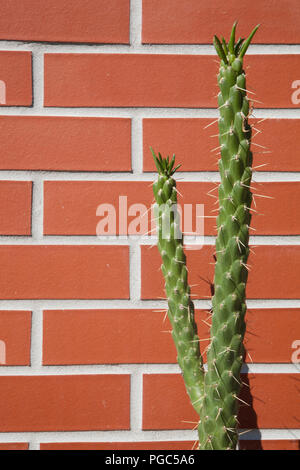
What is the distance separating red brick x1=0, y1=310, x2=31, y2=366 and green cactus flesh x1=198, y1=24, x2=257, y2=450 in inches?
16.8

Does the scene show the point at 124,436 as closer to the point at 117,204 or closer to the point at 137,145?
the point at 117,204

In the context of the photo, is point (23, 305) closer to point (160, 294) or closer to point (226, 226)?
point (160, 294)

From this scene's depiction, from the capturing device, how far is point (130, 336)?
0.90m

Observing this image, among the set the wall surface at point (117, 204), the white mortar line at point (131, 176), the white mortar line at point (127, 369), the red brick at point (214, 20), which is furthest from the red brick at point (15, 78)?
the white mortar line at point (127, 369)

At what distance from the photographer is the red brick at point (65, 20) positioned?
883mm

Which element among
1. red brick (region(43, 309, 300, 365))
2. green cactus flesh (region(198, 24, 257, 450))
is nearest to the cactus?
green cactus flesh (region(198, 24, 257, 450))

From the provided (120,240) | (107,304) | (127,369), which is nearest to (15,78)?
(120,240)

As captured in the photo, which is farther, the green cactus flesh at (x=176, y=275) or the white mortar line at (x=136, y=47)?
the white mortar line at (x=136, y=47)

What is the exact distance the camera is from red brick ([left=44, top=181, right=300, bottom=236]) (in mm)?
899

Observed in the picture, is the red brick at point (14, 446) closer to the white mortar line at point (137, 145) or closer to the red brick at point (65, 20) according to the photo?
the white mortar line at point (137, 145)

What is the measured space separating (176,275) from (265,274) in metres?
0.32

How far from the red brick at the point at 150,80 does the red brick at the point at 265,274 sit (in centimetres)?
31

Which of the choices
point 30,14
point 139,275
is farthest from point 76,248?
point 30,14

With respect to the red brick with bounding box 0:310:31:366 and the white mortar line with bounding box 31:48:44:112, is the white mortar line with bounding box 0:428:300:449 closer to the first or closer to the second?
the red brick with bounding box 0:310:31:366
